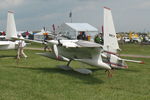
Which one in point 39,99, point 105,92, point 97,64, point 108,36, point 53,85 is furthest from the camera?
point 108,36

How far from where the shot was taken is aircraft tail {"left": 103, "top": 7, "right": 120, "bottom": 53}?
1190 cm

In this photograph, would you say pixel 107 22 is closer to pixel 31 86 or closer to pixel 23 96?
pixel 31 86

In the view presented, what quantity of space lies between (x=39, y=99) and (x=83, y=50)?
514 centimetres

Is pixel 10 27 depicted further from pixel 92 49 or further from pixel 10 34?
pixel 92 49

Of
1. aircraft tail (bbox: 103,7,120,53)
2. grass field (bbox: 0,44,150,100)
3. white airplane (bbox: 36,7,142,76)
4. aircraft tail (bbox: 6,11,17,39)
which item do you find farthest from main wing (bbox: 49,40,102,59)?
aircraft tail (bbox: 6,11,17,39)

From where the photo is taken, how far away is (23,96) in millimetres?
7742

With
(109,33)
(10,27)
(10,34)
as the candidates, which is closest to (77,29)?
(10,27)

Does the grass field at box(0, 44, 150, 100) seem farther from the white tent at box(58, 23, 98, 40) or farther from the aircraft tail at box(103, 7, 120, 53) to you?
the white tent at box(58, 23, 98, 40)

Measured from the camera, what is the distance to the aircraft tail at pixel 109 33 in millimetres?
11898

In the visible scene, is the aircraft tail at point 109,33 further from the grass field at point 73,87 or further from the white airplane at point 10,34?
the white airplane at point 10,34

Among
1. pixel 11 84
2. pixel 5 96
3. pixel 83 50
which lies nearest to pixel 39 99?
pixel 5 96

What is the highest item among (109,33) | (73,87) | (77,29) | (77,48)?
(109,33)

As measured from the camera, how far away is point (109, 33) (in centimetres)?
1205

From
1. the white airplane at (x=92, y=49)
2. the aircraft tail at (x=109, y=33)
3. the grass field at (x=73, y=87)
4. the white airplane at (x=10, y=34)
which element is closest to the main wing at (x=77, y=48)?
the white airplane at (x=92, y=49)
